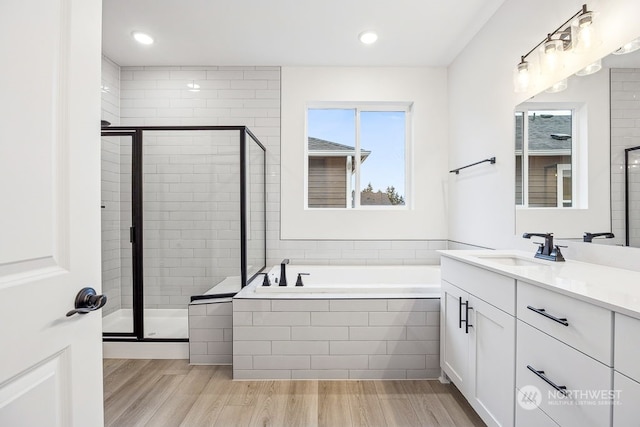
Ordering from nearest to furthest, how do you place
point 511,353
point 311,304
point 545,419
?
1. point 545,419
2. point 511,353
3. point 311,304

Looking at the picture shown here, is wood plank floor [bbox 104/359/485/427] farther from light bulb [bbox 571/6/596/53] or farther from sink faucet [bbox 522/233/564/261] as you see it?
light bulb [bbox 571/6/596/53]

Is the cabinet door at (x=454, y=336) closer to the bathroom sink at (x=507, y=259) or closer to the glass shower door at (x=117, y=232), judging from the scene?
the bathroom sink at (x=507, y=259)

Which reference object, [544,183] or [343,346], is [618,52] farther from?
[343,346]

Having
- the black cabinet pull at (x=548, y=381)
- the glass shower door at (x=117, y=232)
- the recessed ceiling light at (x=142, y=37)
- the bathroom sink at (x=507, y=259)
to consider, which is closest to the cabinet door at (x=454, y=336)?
the bathroom sink at (x=507, y=259)

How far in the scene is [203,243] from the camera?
3000 mm

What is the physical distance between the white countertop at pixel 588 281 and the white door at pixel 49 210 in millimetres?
1506

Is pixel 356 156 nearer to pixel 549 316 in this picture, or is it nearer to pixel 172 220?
pixel 172 220

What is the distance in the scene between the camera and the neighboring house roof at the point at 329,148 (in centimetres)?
344

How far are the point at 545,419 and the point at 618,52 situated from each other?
1624 mm

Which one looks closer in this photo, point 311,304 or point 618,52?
point 618,52

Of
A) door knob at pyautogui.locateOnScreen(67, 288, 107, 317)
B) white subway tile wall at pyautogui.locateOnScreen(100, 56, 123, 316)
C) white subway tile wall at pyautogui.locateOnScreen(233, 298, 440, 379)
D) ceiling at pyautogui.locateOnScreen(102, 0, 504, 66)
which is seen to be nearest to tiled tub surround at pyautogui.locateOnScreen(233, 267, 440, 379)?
white subway tile wall at pyautogui.locateOnScreen(233, 298, 440, 379)

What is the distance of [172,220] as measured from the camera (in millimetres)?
2943

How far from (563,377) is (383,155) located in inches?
105

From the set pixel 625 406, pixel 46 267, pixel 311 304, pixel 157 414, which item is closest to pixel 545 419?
pixel 625 406
